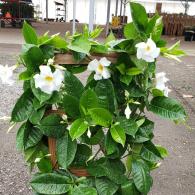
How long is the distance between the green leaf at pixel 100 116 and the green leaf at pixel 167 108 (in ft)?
0.92

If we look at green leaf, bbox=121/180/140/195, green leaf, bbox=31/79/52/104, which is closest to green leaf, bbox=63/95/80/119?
green leaf, bbox=31/79/52/104

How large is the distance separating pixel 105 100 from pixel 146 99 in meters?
0.22

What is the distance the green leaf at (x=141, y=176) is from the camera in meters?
1.92

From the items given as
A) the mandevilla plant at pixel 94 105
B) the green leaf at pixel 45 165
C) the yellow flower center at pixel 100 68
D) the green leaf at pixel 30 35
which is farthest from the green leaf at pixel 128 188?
the green leaf at pixel 30 35

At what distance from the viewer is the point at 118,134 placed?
1771mm

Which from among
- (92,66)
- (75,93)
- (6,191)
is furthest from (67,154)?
(6,191)

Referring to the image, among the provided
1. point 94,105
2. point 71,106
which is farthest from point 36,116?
point 94,105

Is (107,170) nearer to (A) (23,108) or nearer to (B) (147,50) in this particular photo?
(A) (23,108)

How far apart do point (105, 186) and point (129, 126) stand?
336mm

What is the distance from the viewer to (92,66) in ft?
5.93

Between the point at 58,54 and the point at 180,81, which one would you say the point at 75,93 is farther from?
the point at 180,81

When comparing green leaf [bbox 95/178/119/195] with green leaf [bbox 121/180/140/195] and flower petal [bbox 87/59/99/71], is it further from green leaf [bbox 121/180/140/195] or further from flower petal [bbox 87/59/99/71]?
flower petal [bbox 87/59/99/71]

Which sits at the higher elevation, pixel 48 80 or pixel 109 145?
pixel 48 80

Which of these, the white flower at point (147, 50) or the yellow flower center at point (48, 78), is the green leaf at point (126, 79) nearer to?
the white flower at point (147, 50)
